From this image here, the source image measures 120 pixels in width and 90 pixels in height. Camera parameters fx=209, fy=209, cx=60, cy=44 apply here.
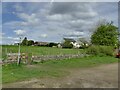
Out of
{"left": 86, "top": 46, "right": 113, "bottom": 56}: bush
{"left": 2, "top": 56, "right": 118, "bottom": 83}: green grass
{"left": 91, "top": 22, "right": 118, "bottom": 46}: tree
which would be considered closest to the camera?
{"left": 2, "top": 56, "right": 118, "bottom": 83}: green grass

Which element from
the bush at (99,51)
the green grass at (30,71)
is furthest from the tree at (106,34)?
the green grass at (30,71)

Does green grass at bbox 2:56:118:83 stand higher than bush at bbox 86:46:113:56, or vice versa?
bush at bbox 86:46:113:56

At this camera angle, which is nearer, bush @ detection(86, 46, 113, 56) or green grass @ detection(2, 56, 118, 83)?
green grass @ detection(2, 56, 118, 83)

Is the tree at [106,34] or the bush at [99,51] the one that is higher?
the tree at [106,34]

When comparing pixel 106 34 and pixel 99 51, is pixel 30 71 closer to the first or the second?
pixel 99 51

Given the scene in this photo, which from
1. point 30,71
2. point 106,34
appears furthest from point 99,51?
point 30,71

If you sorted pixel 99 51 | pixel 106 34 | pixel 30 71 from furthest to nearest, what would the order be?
1. pixel 106 34
2. pixel 99 51
3. pixel 30 71

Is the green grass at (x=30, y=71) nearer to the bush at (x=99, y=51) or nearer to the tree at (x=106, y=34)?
the bush at (x=99, y=51)

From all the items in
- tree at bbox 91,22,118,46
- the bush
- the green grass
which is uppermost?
tree at bbox 91,22,118,46

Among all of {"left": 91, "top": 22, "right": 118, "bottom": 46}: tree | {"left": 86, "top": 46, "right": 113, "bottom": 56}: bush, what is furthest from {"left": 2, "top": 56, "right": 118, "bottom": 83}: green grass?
{"left": 91, "top": 22, "right": 118, "bottom": 46}: tree

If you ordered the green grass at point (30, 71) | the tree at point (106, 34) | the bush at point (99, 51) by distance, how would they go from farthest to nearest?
the tree at point (106, 34)
the bush at point (99, 51)
the green grass at point (30, 71)

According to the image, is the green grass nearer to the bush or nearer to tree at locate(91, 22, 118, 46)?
the bush

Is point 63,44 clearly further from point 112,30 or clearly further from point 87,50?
point 87,50

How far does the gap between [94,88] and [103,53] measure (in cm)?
2620
